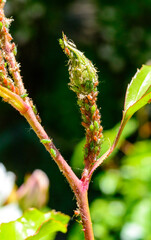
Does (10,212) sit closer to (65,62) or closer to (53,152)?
(53,152)

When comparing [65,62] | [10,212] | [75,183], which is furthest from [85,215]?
[65,62]

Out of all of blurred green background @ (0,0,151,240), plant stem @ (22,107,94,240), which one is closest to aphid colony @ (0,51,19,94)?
plant stem @ (22,107,94,240)

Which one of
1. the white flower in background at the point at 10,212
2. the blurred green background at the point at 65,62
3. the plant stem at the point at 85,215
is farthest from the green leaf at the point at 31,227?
the blurred green background at the point at 65,62

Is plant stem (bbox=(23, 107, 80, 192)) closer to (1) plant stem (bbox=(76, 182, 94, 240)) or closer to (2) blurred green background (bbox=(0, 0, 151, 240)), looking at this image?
(1) plant stem (bbox=(76, 182, 94, 240))

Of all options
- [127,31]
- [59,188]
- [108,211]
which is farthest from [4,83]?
[127,31]

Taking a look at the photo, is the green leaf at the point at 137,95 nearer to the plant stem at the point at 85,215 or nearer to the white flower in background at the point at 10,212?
the plant stem at the point at 85,215

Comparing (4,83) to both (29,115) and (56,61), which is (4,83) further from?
(56,61)
